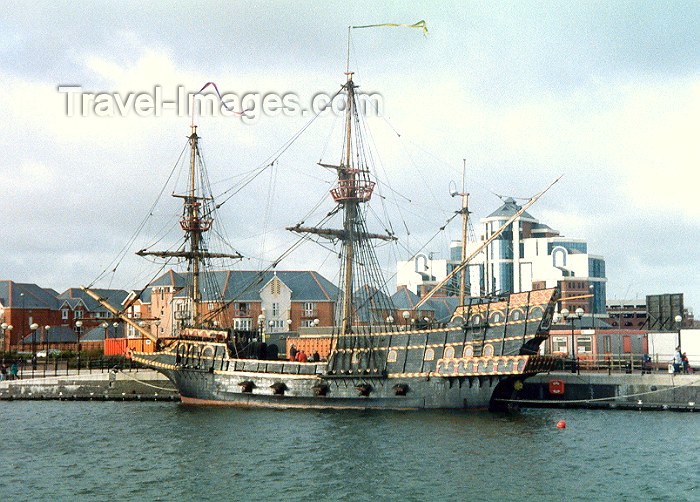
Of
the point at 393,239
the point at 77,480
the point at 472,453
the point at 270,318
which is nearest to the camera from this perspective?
the point at 77,480

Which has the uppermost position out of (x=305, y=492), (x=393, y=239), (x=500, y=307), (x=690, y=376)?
(x=393, y=239)

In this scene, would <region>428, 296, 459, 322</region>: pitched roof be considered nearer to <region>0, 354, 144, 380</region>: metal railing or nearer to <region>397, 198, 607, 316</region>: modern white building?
<region>397, 198, 607, 316</region>: modern white building

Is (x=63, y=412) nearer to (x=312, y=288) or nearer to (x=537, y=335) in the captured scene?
(x=537, y=335)

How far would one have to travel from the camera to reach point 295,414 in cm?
4303

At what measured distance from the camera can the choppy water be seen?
25.7 m

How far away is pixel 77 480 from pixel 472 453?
13.7 m

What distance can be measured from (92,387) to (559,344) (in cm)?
3107

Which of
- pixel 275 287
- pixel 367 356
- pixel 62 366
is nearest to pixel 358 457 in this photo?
pixel 367 356

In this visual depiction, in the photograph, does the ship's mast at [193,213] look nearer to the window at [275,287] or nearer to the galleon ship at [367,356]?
→ the galleon ship at [367,356]

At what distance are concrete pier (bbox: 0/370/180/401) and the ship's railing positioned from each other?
25336 mm

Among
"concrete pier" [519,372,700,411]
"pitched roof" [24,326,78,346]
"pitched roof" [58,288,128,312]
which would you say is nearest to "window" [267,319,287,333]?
"pitched roof" [24,326,78,346]

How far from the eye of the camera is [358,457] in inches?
1206

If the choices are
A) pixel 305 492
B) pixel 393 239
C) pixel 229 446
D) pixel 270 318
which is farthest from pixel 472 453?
pixel 270 318

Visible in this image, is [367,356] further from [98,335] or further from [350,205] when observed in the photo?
[98,335]
